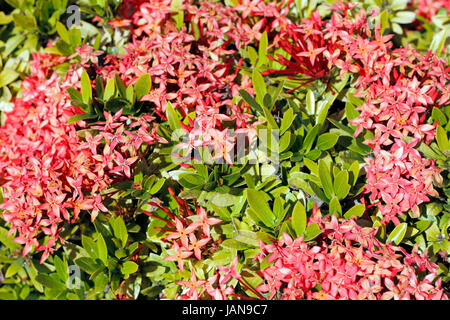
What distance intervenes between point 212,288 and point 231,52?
103cm

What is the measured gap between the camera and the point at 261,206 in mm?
1507

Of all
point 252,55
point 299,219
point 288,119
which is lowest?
point 299,219

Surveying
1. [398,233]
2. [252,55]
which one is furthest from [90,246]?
[398,233]

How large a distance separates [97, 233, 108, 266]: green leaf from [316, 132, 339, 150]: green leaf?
944mm

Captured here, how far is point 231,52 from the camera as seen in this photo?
6.00 feet

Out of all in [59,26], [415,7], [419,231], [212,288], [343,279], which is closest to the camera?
[343,279]

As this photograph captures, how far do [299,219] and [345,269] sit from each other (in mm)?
227

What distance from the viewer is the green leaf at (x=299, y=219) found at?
1428 mm

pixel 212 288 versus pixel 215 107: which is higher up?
pixel 215 107

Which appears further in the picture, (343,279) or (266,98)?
(266,98)

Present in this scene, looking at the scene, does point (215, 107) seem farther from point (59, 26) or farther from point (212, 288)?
point (59, 26)

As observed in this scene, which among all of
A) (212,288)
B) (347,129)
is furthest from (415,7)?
(212,288)

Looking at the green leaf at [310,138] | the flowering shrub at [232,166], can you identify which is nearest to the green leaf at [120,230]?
the flowering shrub at [232,166]

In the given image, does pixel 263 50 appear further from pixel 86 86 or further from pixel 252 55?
pixel 86 86
